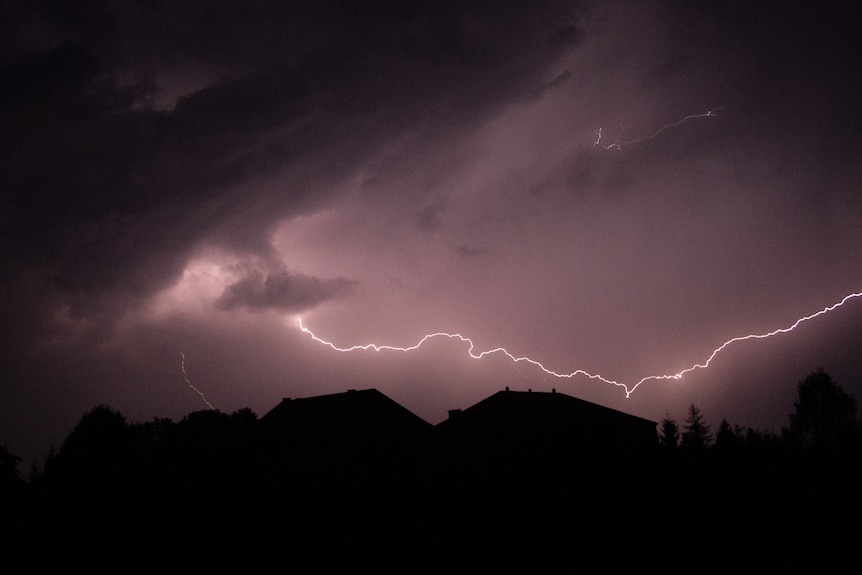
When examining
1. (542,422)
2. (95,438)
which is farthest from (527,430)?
(95,438)

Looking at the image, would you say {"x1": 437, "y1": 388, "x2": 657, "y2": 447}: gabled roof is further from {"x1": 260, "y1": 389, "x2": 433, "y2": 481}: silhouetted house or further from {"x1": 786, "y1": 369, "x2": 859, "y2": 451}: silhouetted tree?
{"x1": 786, "y1": 369, "x2": 859, "y2": 451}: silhouetted tree

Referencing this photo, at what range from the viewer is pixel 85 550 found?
48.9ft

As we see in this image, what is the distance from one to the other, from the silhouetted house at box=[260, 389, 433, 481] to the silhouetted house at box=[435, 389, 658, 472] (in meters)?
2.52

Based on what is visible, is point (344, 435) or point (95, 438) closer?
point (344, 435)

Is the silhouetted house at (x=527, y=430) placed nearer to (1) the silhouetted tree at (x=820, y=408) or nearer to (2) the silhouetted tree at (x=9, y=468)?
(2) the silhouetted tree at (x=9, y=468)

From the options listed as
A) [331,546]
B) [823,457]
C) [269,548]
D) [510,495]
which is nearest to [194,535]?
[269,548]

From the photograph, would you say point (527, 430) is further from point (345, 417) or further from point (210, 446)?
point (210, 446)

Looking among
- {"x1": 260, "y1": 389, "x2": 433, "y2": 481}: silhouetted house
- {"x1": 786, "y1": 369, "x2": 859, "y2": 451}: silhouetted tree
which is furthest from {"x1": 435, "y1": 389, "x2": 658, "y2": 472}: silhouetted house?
{"x1": 786, "y1": 369, "x2": 859, "y2": 451}: silhouetted tree

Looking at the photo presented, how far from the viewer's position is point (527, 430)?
Answer: 109 feet

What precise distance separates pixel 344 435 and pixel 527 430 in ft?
35.9

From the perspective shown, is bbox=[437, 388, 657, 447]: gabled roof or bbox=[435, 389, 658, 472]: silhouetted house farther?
bbox=[437, 388, 657, 447]: gabled roof

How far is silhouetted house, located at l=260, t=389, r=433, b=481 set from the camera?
31.1 meters

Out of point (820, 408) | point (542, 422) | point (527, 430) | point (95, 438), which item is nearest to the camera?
point (527, 430)

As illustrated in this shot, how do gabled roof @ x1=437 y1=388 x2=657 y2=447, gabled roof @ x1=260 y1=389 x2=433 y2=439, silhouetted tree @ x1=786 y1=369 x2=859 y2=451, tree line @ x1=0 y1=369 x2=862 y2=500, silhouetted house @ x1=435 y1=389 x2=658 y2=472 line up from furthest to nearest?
silhouetted tree @ x1=786 y1=369 x2=859 y2=451, gabled roof @ x1=260 y1=389 x2=433 y2=439, gabled roof @ x1=437 y1=388 x2=657 y2=447, silhouetted house @ x1=435 y1=389 x2=658 y2=472, tree line @ x1=0 y1=369 x2=862 y2=500
